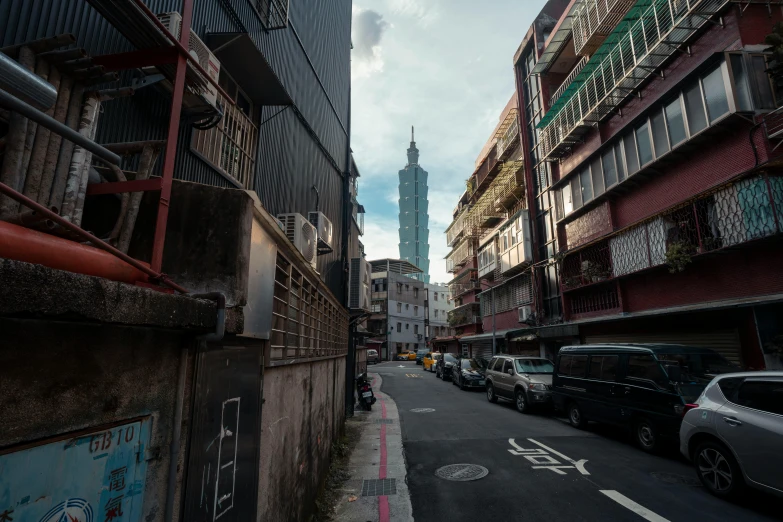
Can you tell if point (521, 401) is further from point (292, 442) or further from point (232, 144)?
point (232, 144)

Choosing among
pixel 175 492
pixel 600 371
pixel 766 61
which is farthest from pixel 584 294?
pixel 175 492

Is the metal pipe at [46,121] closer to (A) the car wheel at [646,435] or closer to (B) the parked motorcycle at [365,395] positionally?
(A) the car wheel at [646,435]

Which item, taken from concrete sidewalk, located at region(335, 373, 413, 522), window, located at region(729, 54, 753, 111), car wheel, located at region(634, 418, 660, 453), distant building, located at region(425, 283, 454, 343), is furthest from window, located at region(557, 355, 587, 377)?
distant building, located at region(425, 283, 454, 343)

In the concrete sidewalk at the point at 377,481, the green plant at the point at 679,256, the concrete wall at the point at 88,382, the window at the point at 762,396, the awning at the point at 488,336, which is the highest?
the green plant at the point at 679,256

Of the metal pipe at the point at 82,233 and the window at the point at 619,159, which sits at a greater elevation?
the window at the point at 619,159

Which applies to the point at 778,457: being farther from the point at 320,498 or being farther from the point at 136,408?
the point at 136,408

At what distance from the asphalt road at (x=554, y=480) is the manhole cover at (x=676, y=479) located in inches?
0.6

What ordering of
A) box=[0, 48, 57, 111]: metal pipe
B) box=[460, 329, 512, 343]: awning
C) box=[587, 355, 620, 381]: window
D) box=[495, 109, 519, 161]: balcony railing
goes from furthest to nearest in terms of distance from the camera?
1. box=[495, 109, 519, 161]: balcony railing
2. box=[460, 329, 512, 343]: awning
3. box=[587, 355, 620, 381]: window
4. box=[0, 48, 57, 111]: metal pipe

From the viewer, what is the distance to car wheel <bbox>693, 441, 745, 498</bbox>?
5.45 meters

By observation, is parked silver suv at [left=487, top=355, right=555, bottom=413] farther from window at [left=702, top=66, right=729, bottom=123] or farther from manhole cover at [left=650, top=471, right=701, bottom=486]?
window at [left=702, top=66, right=729, bottom=123]

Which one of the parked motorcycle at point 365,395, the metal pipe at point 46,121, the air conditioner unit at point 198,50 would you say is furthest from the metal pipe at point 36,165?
the parked motorcycle at point 365,395

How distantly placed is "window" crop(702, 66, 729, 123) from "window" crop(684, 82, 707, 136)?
264 millimetres

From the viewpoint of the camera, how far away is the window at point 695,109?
1134 centimetres

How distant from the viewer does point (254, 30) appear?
6.81 m
